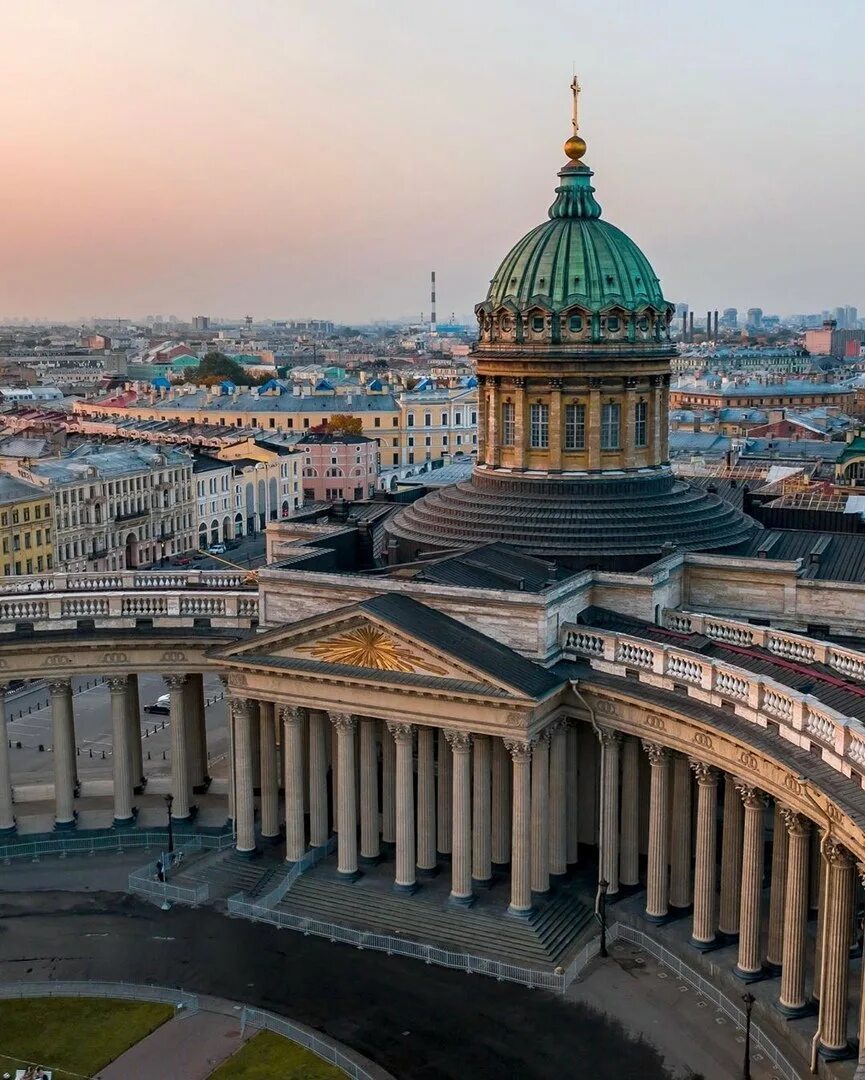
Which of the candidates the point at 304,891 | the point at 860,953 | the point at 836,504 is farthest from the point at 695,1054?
the point at 836,504

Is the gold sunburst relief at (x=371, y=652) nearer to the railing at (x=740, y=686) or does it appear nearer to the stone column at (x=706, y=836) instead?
the railing at (x=740, y=686)

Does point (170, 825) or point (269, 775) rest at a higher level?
point (269, 775)

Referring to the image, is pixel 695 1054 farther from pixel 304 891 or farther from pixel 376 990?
pixel 304 891

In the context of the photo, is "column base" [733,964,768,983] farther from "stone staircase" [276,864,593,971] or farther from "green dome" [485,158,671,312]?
"green dome" [485,158,671,312]

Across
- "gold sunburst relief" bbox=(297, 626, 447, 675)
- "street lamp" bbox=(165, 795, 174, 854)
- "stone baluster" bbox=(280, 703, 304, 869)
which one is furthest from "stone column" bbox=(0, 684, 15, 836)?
"gold sunburst relief" bbox=(297, 626, 447, 675)

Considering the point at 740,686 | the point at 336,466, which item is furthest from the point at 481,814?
the point at 336,466

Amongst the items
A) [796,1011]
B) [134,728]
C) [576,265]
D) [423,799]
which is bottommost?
[796,1011]

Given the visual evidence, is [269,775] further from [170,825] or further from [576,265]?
[576,265]
